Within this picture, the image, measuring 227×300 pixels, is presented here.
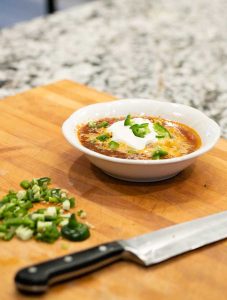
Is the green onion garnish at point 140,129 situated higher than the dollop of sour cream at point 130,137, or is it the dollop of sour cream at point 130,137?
the green onion garnish at point 140,129

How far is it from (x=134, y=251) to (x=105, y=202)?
0.76ft

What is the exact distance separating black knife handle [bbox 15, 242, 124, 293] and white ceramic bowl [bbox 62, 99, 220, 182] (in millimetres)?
256

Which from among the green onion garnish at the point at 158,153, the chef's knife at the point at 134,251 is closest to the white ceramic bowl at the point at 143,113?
the green onion garnish at the point at 158,153

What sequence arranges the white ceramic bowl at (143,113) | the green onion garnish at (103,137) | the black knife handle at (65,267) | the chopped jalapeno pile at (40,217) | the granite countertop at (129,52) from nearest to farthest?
1. the black knife handle at (65,267)
2. the chopped jalapeno pile at (40,217)
3. the white ceramic bowl at (143,113)
4. the green onion garnish at (103,137)
5. the granite countertop at (129,52)

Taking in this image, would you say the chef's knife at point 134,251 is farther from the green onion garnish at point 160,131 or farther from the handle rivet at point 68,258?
the green onion garnish at point 160,131

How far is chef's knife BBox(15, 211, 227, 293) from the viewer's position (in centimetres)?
92

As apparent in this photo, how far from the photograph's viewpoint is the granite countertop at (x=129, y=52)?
2.05 meters

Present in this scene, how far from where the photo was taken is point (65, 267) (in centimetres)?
94

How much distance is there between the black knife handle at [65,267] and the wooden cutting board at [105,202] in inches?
0.9

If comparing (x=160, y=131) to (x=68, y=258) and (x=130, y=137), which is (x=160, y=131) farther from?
(x=68, y=258)

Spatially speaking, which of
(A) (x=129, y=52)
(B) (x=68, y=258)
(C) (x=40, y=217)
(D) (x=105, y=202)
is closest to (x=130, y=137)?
(D) (x=105, y=202)

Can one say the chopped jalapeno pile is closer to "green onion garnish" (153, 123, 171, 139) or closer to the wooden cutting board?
the wooden cutting board

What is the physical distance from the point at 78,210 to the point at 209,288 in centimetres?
35

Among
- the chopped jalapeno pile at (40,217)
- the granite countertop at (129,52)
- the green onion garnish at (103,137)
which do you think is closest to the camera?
the chopped jalapeno pile at (40,217)
